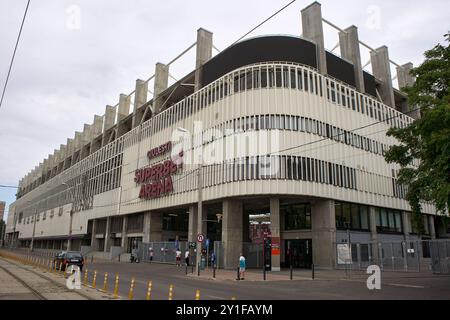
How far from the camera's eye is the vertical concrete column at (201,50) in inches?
1807

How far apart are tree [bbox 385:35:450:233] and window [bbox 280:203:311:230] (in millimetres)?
16390

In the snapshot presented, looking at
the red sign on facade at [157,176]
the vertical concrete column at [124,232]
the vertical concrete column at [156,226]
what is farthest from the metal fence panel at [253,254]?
the vertical concrete column at [124,232]

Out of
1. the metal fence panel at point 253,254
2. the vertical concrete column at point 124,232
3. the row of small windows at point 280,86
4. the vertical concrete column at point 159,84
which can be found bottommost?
the metal fence panel at point 253,254

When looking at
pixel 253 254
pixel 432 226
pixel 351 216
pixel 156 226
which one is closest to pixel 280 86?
pixel 351 216

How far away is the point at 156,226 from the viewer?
50062mm

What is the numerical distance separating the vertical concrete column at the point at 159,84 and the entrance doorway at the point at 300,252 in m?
27.4

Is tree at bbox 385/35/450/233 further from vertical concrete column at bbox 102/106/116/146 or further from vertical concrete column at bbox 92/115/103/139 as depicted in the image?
vertical concrete column at bbox 92/115/103/139

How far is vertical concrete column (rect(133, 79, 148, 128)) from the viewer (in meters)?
60.2

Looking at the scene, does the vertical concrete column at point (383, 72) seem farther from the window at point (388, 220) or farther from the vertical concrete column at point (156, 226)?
the vertical concrete column at point (156, 226)

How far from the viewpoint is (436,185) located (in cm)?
1634

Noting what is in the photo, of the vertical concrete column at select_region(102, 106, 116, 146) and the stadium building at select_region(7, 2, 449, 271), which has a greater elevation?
the vertical concrete column at select_region(102, 106, 116, 146)

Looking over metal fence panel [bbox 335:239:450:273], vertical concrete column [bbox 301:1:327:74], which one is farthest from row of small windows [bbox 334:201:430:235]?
vertical concrete column [bbox 301:1:327:74]

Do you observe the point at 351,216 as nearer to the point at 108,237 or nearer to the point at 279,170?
the point at 279,170

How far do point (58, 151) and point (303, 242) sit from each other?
87711mm
